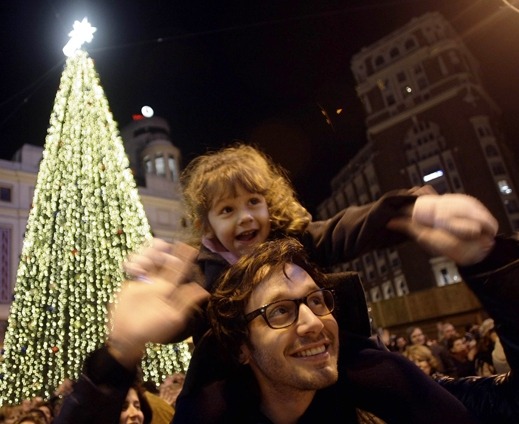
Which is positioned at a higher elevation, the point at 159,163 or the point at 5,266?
the point at 159,163

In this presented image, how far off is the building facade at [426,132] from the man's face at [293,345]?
4769 centimetres

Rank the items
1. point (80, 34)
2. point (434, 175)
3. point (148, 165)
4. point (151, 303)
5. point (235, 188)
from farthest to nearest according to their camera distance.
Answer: point (434, 175), point (148, 165), point (80, 34), point (235, 188), point (151, 303)

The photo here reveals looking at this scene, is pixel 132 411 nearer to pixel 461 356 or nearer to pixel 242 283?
pixel 242 283

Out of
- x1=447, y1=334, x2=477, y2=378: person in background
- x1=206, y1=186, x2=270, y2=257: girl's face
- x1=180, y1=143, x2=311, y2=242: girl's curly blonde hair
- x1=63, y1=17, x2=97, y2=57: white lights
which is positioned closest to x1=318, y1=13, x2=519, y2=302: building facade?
x1=63, y1=17, x2=97, y2=57: white lights

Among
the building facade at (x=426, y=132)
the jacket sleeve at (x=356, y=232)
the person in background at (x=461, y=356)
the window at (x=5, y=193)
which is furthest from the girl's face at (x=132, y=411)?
the building facade at (x=426, y=132)

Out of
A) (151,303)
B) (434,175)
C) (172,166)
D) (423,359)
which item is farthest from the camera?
(434,175)

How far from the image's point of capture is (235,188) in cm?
265

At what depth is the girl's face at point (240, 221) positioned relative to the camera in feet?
8.31

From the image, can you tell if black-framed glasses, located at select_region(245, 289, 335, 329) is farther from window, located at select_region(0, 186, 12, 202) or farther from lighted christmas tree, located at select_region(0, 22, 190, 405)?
window, located at select_region(0, 186, 12, 202)

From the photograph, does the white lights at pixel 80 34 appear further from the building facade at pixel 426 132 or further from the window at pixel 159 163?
the building facade at pixel 426 132

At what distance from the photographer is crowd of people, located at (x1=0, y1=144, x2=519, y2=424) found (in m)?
1.43

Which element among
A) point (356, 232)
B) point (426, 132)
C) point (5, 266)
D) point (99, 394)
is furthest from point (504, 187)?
point (99, 394)

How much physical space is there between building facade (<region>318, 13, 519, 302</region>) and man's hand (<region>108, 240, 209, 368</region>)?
158 feet

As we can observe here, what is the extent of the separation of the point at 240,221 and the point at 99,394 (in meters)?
1.31
